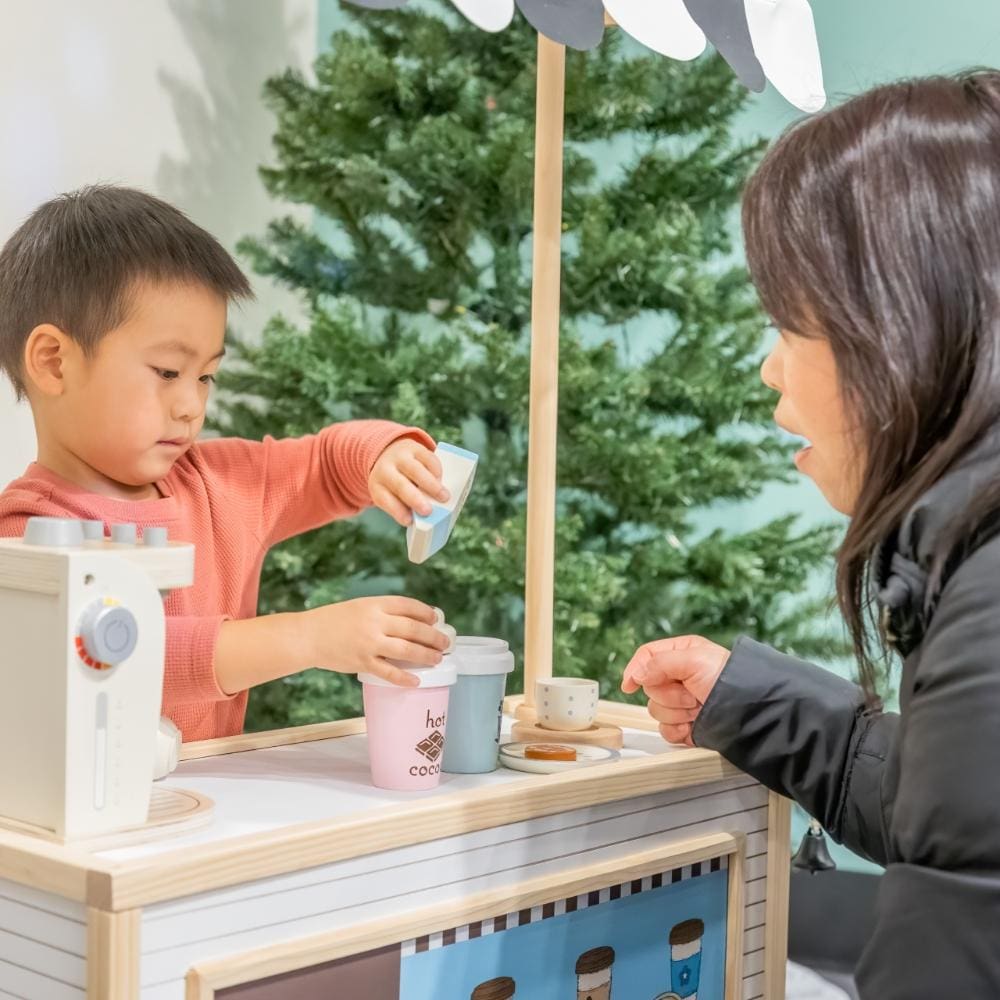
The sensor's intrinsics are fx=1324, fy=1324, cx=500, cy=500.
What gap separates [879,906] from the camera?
675 millimetres

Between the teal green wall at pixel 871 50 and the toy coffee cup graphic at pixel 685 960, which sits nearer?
the toy coffee cup graphic at pixel 685 960

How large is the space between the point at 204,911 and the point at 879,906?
1.15ft

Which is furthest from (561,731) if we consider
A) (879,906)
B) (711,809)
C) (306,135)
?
(306,135)

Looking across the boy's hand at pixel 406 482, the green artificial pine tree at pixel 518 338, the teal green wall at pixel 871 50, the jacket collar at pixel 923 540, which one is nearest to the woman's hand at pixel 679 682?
the boy's hand at pixel 406 482

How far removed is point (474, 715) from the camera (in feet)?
3.10

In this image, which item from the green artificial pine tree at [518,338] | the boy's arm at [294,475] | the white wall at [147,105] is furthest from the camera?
the green artificial pine tree at [518,338]

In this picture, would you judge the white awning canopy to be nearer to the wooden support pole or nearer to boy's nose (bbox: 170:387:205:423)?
the wooden support pole

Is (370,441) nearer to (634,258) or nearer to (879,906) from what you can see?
(879,906)

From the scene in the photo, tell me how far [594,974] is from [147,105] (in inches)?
81.8

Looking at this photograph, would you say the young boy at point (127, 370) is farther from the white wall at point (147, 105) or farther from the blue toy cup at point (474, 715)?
the white wall at point (147, 105)

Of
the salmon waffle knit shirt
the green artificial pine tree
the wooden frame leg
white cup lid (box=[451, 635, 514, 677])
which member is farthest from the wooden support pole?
the green artificial pine tree

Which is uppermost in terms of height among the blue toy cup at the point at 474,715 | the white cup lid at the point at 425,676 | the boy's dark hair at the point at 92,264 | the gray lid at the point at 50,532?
the boy's dark hair at the point at 92,264

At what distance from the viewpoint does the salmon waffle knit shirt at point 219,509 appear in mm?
953

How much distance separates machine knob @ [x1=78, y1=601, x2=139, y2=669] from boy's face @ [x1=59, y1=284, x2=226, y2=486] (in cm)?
35
